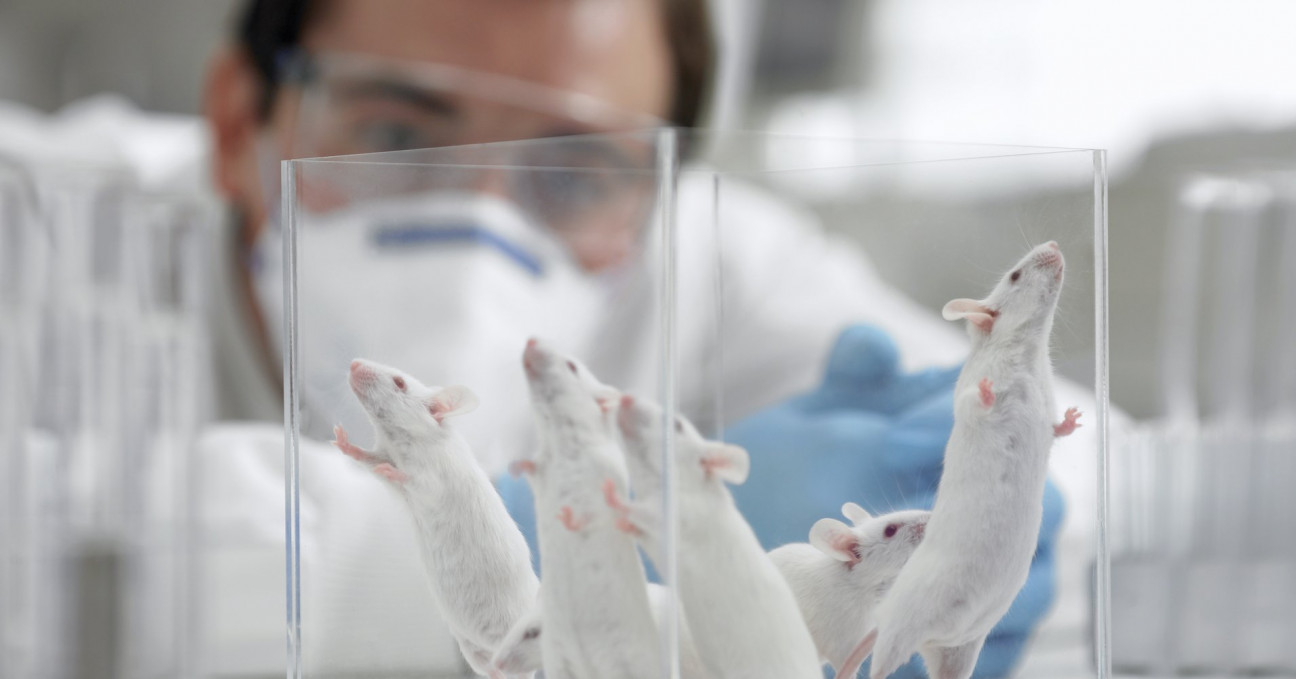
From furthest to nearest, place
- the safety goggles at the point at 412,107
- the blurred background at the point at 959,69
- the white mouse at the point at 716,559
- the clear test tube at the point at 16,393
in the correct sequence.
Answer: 1. the blurred background at the point at 959,69
2. the safety goggles at the point at 412,107
3. the clear test tube at the point at 16,393
4. the white mouse at the point at 716,559

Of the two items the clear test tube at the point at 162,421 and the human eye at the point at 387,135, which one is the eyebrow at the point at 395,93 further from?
the clear test tube at the point at 162,421

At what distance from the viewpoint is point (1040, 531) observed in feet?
0.95

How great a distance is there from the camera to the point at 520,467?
27cm

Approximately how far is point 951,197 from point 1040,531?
10 centimetres

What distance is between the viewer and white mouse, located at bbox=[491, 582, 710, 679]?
0.27 metres

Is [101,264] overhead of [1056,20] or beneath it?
beneath

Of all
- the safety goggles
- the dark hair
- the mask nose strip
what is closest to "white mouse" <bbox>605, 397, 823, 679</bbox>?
the mask nose strip

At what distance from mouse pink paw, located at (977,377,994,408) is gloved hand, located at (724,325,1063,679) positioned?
14 millimetres

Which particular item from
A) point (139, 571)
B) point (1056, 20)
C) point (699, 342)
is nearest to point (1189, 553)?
point (699, 342)

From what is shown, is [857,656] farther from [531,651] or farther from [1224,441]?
[1224,441]

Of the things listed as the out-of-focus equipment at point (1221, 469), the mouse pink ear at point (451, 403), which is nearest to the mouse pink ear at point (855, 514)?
the mouse pink ear at point (451, 403)

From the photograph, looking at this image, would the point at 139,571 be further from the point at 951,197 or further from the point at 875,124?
the point at 875,124

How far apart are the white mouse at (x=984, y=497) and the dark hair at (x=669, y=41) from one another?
0.70m

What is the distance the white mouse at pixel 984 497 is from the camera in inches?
10.8
